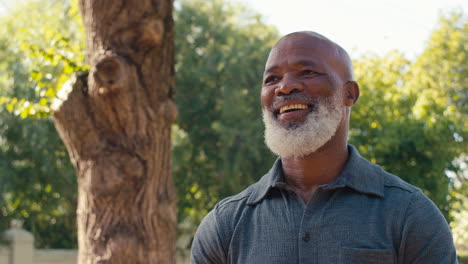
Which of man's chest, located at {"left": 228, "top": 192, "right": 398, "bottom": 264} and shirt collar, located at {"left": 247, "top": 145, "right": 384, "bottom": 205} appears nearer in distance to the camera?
man's chest, located at {"left": 228, "top": 192, "right": 398, "bottom": 264}

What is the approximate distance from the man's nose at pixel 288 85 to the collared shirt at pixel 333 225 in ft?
0.88

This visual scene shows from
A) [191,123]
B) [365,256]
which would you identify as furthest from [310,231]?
[191,123]

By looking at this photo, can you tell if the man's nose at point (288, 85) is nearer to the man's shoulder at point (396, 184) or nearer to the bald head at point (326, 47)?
the bald head at point (326, 47)

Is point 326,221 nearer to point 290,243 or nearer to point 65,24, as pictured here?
point 290,243

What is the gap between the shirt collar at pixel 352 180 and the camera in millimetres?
1967

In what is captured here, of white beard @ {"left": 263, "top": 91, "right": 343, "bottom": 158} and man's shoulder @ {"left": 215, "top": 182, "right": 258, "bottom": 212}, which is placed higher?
white beard @ {"left": 263, "top": 91, "right": 343, "bottom": 158}

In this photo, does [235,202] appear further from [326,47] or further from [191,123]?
[191,123]

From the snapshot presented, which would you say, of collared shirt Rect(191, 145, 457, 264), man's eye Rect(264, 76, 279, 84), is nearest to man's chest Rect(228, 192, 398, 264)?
collared shirt Rect(191, 145, 457, 264)

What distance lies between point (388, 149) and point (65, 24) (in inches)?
379

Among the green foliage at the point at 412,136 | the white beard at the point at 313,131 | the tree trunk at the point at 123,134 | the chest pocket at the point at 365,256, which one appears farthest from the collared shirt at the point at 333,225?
the green foliage at the point at 412,136

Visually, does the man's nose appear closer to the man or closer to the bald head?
the man

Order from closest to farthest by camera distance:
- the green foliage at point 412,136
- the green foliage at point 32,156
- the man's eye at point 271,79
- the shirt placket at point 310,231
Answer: the shirt placket at point 310,231
the man's eye at point 271,79
the green foliage at point 412,136
the green foliage at point 32,156

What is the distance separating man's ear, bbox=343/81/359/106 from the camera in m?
2.13

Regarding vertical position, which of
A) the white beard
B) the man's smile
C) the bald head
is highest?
the bald head
